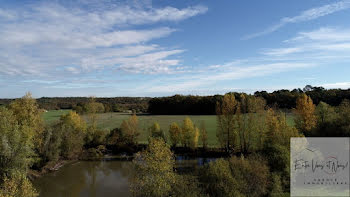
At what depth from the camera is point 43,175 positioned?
3469 centimetres

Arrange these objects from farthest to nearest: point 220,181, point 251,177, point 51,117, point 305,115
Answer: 1. point 51,117
2. point 305,115
3. point 251,177
4. point 220,181

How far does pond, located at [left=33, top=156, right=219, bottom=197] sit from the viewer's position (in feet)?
92.4

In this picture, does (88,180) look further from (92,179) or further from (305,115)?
(305,115)

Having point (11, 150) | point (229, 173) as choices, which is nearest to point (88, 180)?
point (11, 150)

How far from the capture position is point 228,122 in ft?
135

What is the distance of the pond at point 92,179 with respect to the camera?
28.2m

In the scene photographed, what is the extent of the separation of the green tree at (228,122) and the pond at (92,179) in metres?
4.85

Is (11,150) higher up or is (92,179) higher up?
(11,150)

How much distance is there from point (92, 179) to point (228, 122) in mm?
23296

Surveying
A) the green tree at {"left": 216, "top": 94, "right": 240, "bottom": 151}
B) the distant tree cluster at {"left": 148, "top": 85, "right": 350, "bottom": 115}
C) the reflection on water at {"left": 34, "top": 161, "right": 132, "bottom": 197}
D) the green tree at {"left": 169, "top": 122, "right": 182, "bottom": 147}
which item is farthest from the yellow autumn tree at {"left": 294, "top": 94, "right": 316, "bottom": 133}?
the reflection on water at {"left": 34, "top": 161, "right": 132, "bottom": 197}

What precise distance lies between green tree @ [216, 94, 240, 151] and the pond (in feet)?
15.9

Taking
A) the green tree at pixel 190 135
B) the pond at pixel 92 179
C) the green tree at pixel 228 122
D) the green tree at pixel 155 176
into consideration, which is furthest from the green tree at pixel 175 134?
the green tree at pixel 155 176

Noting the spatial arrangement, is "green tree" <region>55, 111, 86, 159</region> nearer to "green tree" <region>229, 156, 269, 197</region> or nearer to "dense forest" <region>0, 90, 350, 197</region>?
"dense forest" <region>0, 90, 350, 197</region>

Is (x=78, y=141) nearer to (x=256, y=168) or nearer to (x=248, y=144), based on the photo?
(x=248, y=144)
